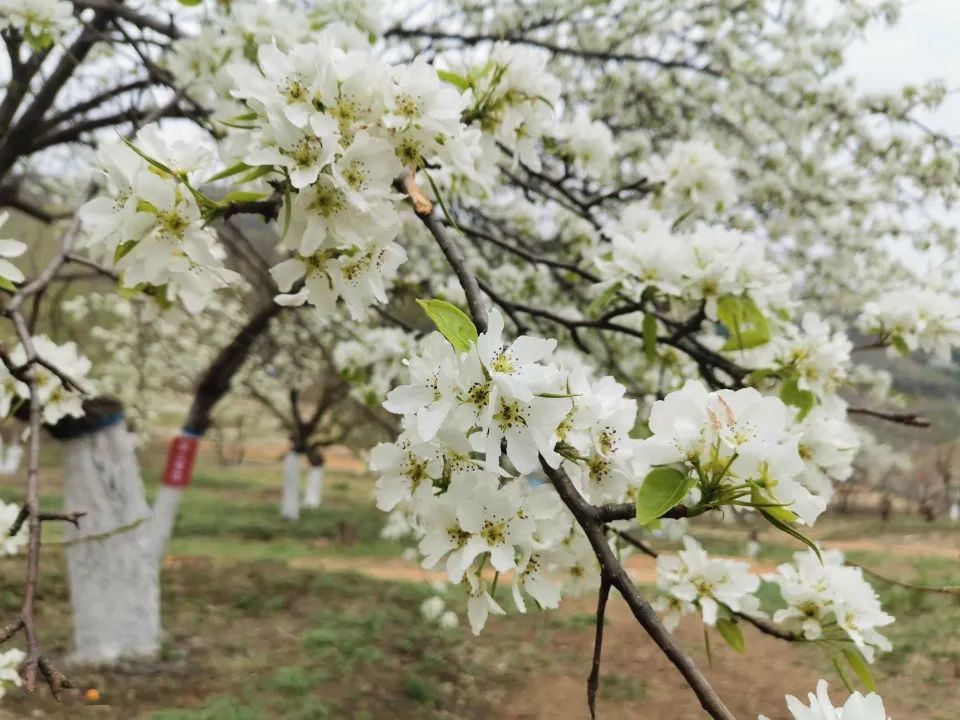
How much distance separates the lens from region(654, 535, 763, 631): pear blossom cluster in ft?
4.61

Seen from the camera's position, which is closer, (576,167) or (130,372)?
(576,167)

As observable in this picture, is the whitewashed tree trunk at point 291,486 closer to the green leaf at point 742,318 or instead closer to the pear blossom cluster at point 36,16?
the pear blossom cluster at point 36,16

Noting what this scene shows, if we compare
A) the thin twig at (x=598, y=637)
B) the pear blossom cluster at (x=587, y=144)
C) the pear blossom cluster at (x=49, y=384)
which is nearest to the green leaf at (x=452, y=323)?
the thin twig at (x=598, y=637)

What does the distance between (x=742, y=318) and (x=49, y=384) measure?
160 cm

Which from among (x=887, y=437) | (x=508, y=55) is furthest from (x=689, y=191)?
(x=887, y=437)

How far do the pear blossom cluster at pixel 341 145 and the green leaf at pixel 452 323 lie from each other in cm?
20

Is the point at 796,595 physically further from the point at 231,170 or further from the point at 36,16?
the point at 36,16

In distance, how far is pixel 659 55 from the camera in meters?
4.32

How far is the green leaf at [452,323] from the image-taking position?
816 mm

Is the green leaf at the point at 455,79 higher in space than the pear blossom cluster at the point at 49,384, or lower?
higher

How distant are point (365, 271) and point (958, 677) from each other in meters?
4.65

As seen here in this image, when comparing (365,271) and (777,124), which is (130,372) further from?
(365,271)

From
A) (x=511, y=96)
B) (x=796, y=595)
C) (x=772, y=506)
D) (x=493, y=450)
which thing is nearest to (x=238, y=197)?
(x=493, y=450)

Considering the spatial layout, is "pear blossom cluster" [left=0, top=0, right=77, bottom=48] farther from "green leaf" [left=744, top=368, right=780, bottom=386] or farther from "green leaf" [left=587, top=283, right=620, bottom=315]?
"green leaf" [left=744, top=368, right=780, bottom=386]
